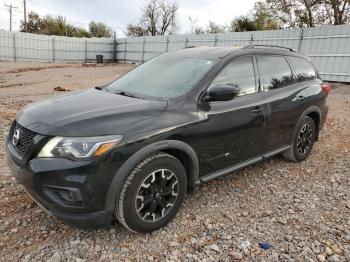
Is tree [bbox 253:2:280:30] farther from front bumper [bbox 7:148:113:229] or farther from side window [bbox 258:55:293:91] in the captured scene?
front bumper [bbox 7:148:113:229]

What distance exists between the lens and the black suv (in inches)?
97.9

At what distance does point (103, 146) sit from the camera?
97.8 inches

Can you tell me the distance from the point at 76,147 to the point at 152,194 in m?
0.82

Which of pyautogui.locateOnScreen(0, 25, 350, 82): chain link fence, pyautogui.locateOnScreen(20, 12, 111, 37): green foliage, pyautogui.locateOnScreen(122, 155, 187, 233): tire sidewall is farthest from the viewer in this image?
pyautogui.locateOnScreen(20, 12, 111, 37): green foliage

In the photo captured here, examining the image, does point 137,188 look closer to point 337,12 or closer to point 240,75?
point 240,75

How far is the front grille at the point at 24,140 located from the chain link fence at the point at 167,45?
13.5 m

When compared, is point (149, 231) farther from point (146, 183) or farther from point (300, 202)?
point (300, 202)

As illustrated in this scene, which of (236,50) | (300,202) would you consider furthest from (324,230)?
(236,50)

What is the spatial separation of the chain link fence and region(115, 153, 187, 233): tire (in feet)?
41.4

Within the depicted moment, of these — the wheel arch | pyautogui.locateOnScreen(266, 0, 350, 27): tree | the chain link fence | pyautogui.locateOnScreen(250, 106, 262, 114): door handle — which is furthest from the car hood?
pyautogui.locateOnScreen(266, 0, 350, 27): tree

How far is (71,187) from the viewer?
243cm

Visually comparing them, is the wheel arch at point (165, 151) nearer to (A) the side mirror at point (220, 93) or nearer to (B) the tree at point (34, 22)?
(A) the side mirror at point (220, 93)

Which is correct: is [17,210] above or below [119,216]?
below

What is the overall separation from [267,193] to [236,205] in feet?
1.80
